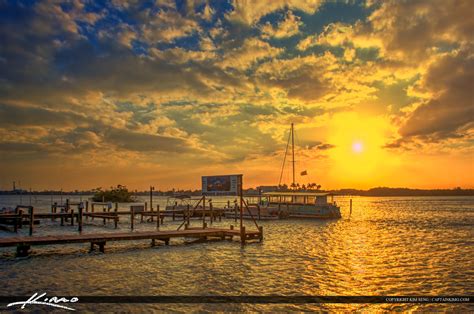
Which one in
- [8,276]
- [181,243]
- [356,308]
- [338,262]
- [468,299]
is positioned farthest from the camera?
[181,243]

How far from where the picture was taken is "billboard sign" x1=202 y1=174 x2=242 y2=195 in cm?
4512

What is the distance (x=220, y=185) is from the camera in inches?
1839

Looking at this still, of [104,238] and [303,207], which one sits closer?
[104,238]

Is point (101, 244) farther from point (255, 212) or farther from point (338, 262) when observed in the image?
point (255, 212)

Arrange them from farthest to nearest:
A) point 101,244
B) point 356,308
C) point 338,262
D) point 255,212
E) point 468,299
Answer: point 255,212 < point 101,244 < point 338,262 < point 468,299 < point 356,308

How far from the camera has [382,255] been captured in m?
25.0

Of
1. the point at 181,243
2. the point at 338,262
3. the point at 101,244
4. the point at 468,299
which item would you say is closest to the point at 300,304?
the point at 468,299

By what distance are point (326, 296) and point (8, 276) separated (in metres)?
14.4
